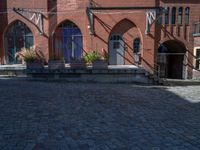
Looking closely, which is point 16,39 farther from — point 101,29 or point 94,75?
point 94,75

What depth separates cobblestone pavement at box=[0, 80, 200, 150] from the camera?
13.9 feet

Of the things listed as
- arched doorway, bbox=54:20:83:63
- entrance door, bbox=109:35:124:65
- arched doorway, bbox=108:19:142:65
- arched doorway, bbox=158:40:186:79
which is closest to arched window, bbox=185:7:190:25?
arched doorway, bbox=158:40:186:79

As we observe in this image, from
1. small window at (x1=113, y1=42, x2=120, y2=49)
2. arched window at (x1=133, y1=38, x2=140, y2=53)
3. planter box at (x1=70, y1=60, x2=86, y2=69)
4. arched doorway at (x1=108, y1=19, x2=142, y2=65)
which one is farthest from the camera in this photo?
small window at (x1=113, y1=42, x2=120, y2=49)

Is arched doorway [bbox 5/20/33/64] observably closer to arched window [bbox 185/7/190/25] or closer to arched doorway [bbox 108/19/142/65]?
arched doorway [bbox 108/19/142/65]

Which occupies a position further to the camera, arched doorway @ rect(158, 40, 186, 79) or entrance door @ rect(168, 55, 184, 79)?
entrance door @ rect(168, 55, 184, 79)

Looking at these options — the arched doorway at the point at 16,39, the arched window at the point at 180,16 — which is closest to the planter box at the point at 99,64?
the arched doorway at the point at 16,39

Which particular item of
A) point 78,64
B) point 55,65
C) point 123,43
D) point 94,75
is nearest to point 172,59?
point 123,43

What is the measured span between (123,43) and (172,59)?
6.02m

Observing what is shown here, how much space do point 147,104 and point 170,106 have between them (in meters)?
0.71

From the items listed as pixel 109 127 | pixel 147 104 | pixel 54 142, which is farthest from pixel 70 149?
pixel 147 104

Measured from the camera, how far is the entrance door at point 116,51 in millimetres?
17578

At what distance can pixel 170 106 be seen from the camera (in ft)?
23.9

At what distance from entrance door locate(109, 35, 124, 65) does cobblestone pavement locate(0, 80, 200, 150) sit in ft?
31.4

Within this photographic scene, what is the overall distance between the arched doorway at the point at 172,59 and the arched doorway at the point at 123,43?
3.36m
